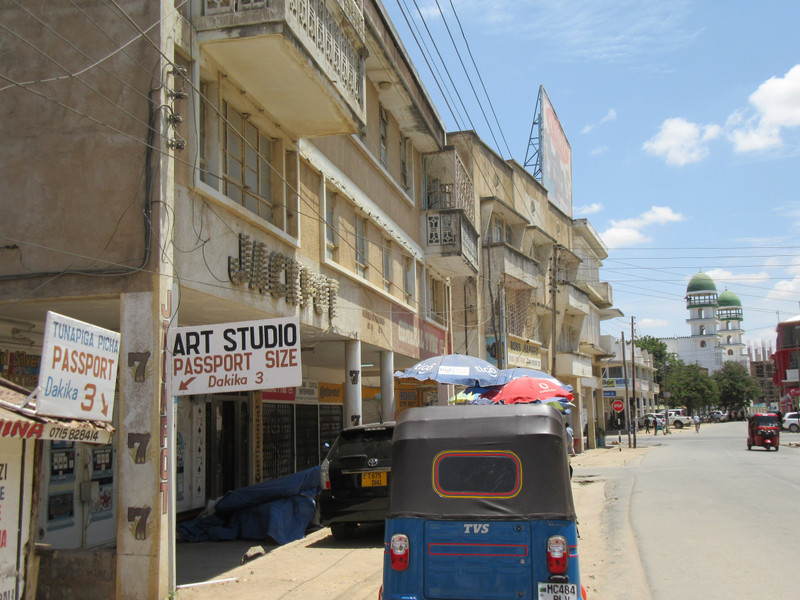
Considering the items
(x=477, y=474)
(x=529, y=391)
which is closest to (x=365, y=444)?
(x=529, y=391)

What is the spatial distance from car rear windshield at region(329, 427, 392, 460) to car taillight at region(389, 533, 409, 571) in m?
5.10

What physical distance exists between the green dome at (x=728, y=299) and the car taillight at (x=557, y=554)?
166m

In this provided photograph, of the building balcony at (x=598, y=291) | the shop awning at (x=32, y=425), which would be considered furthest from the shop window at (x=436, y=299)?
the building balcony at (x=598, y=291)

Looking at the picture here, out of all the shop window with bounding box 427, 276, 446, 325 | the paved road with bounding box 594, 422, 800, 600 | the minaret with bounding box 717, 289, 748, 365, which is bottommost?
the paved road with bounding box 594, 422, 800, 600

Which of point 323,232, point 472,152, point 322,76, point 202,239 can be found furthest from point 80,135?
point 472,152

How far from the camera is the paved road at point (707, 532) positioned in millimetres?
8500

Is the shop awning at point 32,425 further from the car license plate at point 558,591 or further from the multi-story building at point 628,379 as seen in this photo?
the multi-story building at point 628,379

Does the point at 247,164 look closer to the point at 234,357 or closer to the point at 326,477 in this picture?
the point at 234,357

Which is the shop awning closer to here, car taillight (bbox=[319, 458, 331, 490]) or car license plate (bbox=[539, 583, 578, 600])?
car license plate (bbox=[539, 583, 578, 600])

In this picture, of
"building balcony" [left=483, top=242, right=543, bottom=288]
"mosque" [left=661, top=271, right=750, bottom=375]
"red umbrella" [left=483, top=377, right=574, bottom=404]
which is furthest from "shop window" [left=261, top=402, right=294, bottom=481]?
"mosque" [left=661, top=271, right=750, bottom=375]

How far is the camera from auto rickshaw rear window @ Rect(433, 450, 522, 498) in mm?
6387

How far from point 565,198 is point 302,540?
3633 centimetres

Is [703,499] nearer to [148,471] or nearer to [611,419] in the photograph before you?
[148,471]

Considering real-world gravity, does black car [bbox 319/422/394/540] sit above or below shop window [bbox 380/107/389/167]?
below
